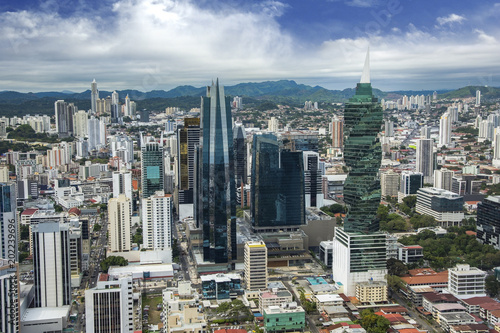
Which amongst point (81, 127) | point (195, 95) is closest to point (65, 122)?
point (81, 127)

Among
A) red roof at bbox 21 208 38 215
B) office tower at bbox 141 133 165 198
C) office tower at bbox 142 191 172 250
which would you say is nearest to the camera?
office tower at bbox 142 191 172 250

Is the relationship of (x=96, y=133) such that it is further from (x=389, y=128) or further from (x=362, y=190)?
(x=362, y=190)

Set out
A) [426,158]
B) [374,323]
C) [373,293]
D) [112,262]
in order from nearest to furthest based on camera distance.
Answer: [374,323]
[373,293]
[112,262]
[426,158]

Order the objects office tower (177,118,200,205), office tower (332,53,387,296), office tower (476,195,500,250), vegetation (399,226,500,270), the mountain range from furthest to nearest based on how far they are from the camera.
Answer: office tower (177,118,200,205), the mountain range, office tower (476,195,500,250), vegetation (399,226,500,270), office tower (332,53,387,296)

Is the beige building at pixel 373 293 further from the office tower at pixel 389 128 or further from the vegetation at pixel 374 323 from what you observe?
the office tower at pixel 389 128

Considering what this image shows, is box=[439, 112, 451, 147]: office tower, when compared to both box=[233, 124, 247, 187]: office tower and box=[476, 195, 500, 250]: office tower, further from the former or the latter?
box=[476, 195, 500, 250]: office tower

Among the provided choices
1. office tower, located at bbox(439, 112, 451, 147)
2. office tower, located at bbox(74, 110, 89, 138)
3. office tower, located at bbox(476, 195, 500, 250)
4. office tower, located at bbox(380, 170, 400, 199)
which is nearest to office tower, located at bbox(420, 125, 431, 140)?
office tower, located at bbox(439, 112, 451, 147)

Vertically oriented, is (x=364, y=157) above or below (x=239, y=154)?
above
